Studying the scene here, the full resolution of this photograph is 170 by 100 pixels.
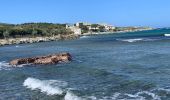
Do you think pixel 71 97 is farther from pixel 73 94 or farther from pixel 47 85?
pixel 47 85

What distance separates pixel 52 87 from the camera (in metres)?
32.4

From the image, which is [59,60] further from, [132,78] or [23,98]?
[23,98]

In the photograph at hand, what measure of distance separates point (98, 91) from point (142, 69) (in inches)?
483

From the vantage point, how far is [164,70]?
39219 millimetres

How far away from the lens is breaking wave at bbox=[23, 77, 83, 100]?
94.6ft

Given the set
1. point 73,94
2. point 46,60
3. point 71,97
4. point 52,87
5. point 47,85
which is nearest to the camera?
point 71,97

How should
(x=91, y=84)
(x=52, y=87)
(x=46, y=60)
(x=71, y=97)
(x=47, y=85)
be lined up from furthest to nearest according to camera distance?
1. (x=46, y=60)
2. (x=47, y=85)
3. (x=91, y=84)
4. (x=52, y=87)
5. (x=71, y=97)

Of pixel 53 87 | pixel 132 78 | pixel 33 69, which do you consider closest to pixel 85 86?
pixel 53 87

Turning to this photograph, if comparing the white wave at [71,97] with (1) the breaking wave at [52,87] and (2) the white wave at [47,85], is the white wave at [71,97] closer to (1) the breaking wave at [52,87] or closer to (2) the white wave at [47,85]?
(1) the breaking wave at [52,87]

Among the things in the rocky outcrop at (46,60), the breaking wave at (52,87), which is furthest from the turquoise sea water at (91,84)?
the rocky outcrop at (46,60)

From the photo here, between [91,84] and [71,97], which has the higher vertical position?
[71,97]

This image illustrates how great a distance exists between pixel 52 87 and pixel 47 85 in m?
1.28

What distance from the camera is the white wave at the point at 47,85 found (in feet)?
101

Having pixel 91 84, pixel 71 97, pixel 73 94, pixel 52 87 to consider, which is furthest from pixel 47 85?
pixel 71 97
